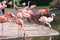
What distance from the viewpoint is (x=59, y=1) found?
22.4 metres

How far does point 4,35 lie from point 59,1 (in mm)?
13723

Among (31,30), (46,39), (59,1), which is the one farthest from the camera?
(59,1)

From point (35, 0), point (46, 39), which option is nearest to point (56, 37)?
point (46, 39)

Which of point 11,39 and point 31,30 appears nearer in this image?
point 11,39

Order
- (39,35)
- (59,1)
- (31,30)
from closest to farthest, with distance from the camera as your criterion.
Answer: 1. (39,35)
2. (31,30)
3. (59,1)

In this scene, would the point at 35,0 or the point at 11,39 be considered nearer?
the point at 11,39

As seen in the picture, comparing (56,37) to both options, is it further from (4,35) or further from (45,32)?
(4,35)

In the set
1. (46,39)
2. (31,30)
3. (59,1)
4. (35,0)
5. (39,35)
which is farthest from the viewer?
(35,0)

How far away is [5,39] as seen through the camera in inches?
346

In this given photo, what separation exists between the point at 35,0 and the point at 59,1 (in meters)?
4.39

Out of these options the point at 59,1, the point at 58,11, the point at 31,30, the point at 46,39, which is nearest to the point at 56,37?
the point at 46,39

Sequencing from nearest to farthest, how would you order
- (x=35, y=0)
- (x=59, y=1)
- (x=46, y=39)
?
(x=46, y=39) < (x=59, y=1) < (x=35, y=0)

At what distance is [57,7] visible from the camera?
22.0 meters

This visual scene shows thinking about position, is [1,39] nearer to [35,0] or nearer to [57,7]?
[57,7]
